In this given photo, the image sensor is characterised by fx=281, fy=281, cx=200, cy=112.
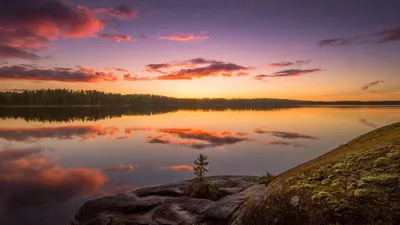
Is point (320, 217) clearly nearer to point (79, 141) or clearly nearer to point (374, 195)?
point (374, 195)

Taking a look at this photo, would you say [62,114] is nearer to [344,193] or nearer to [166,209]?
[166,209]

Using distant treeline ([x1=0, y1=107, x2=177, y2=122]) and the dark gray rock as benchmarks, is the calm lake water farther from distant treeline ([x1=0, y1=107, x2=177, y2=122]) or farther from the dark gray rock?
distant treeline ([x1=0, y1=107, x2=177, y2=122])

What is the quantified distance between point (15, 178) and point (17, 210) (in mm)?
8118

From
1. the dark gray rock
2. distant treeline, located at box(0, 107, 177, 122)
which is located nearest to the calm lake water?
the dark gray rock

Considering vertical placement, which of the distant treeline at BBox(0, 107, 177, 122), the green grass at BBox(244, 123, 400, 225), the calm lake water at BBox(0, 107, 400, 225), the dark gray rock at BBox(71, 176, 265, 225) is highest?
the green grass at BBox(244, 123, 400, 225)

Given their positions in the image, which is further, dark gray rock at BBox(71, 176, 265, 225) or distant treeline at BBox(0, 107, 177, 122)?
distant treeline at BBox(0, 107, 177, 122)

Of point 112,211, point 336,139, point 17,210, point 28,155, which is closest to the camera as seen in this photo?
point 112,211

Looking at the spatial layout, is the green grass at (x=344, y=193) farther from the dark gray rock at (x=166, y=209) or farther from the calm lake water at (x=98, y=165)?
the calm lake water at (x=98, y=165)

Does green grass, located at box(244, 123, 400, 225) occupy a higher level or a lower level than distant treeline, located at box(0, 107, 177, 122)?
higher

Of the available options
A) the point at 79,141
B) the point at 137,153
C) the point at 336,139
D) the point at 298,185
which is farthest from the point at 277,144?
the point at 298,185

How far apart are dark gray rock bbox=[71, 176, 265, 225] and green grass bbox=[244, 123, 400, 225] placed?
171 centimetres

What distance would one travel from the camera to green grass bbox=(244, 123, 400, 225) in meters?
5.38

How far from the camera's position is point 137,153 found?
31.8 meters

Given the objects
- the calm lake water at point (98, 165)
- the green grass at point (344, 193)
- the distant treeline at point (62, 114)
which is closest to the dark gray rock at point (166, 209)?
the green grass at point (344, 193)
